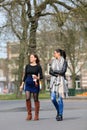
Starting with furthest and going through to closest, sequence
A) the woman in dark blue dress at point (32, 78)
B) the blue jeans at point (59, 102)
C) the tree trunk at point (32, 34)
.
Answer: the tree trunk at point (32, 34) → the woman in dark blue dress at point (32, 78) → the blue jeans at point (59, 102)

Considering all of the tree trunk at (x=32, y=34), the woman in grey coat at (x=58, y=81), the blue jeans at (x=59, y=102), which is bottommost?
the blue jeans at (x=59, y=102)

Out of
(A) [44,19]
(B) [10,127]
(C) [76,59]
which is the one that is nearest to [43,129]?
(B) [10,127]

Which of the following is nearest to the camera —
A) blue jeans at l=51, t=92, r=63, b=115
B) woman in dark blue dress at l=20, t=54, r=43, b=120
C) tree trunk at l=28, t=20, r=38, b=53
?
blue jeans at l=51, t=92, r=63, b=115

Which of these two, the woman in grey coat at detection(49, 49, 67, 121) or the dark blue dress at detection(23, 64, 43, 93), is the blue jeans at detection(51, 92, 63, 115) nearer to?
the woman in grey coat at detection(49, 49, 67, 121)

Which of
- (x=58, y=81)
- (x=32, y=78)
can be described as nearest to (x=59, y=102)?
(x=58, y=81)

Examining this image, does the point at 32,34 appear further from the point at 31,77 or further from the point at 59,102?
the point at 59,102

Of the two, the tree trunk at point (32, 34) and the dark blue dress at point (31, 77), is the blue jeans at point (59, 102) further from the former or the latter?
the tree trunk at point (32, 34)

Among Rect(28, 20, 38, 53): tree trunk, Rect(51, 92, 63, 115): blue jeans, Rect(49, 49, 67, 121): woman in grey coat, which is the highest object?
Rect(28, 20, 38, 53): tree trunk

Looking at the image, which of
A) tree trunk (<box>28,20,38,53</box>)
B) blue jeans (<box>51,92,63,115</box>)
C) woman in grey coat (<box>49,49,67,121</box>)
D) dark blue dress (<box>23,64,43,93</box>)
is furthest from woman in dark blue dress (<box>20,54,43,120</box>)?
tree trunk (<box>28,20,38,53</box>)

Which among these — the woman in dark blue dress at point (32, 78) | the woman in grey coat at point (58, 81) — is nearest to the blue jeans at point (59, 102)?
the woman in grey coat at point (58, 81)

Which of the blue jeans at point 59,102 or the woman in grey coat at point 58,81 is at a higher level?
the woman in grey coat at point 58,81

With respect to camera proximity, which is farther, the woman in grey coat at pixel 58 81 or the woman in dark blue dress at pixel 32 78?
the woman in dark blue dress at pixel 32 78

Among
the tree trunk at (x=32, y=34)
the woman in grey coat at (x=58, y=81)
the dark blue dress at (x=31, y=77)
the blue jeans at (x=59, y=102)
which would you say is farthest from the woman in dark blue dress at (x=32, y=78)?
the tree trunk at (x=32, y=34)

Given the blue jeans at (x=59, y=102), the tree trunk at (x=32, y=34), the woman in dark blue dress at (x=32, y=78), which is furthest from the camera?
the tree trunk at (x=32, y=34)
